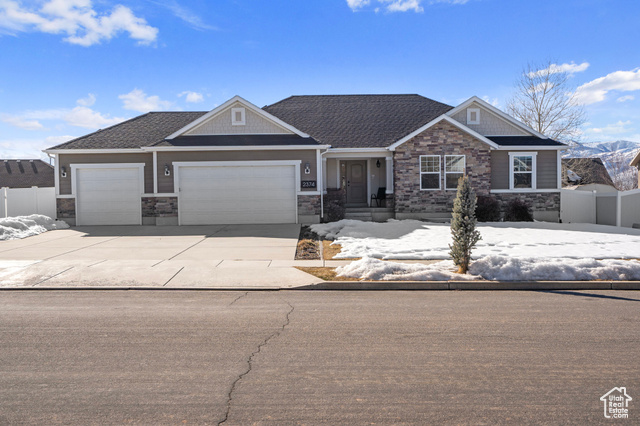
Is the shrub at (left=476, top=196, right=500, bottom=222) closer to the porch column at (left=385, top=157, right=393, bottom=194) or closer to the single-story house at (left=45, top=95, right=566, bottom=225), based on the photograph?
the single-story house at (left=45, top=95, right=566, bottom=225)

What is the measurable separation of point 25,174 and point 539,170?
43.6 metres

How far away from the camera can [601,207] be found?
2041 cm

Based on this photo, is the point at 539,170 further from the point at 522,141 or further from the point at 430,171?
the point at 430,171

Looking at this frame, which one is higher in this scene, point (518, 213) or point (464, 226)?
point (464, 226)

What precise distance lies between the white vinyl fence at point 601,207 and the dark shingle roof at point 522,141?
2.29 metres

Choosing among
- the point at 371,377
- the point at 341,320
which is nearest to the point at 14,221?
the point at 341,320

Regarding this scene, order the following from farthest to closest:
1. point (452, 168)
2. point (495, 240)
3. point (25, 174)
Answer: point (25, 174)
point (452, 168)
point (495, 240)

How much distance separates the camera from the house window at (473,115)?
846 inches

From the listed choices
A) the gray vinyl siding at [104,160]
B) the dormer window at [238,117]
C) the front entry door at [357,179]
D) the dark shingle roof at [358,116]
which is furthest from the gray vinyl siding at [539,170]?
the gray vinyl siding at [104,160]

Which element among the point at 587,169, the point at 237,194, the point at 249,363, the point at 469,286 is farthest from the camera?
the point at 587,169

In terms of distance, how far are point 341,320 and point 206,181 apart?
13741 millimetres

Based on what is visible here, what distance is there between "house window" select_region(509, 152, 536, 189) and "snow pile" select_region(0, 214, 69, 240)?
1891 cm

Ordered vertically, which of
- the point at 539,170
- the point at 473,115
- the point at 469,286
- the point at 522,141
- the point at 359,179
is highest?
the point at 473,115

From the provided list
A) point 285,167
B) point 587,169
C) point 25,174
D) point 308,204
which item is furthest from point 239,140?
point 25,174
